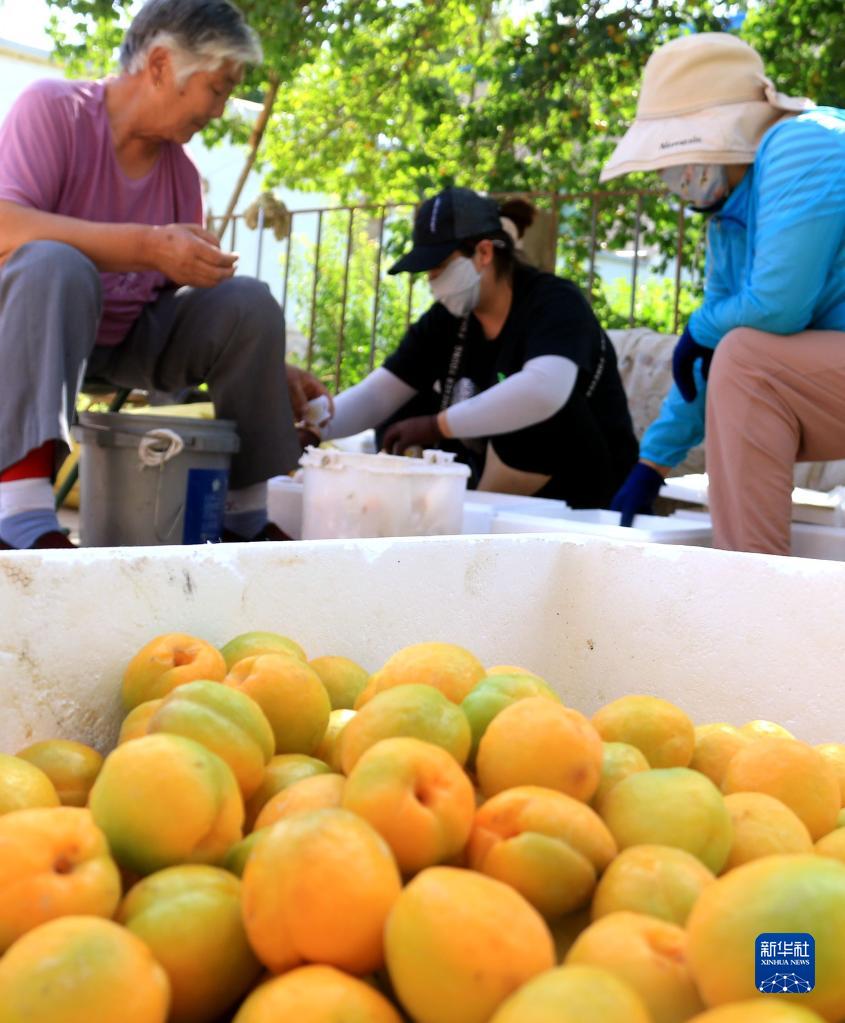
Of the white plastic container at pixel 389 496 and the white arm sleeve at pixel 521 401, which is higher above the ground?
the white arm sleeve at pixel 521 401

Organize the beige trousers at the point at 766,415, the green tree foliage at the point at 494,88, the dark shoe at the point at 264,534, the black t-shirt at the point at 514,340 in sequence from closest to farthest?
the beige trousers at the point at 766,415 → the dark shoe at the point at 264,534 → the black t-shirt at the point at 514,340 → the green tree foliage at the point at 494,88

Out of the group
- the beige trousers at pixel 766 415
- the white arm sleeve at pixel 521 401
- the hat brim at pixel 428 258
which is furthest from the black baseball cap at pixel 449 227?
the beige trousers at pixel 766 415

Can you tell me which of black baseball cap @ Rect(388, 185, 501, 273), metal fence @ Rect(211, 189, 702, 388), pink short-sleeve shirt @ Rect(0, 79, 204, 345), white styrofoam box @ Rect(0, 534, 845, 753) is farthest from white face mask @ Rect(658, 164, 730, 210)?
metal fence @ Rect(211, 189, 702, 388)

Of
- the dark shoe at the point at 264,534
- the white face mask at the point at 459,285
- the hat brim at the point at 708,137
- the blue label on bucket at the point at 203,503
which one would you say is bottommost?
the dark shoe at the point at 264,534

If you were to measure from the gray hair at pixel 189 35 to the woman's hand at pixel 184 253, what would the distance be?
0.42 m

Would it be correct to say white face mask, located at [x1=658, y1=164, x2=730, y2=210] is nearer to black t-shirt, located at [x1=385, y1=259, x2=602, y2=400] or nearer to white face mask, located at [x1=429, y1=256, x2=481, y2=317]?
black t-shirt, located at [x1=385, y1=259, x2=602, y2=400]

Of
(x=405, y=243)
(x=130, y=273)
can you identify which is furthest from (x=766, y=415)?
(x=405, y=243)

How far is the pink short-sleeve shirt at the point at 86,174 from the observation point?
265cm

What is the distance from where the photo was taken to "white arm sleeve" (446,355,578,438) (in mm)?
3334

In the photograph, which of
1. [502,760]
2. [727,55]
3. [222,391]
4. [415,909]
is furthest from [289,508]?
[415,909]

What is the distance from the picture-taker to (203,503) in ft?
9.04

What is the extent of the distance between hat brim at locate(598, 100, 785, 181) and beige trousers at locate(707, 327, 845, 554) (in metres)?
0.46

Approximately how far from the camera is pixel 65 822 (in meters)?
0.73

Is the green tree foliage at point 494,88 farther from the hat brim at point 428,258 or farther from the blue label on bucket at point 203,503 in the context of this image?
the blue label on bucket at point 203,503
